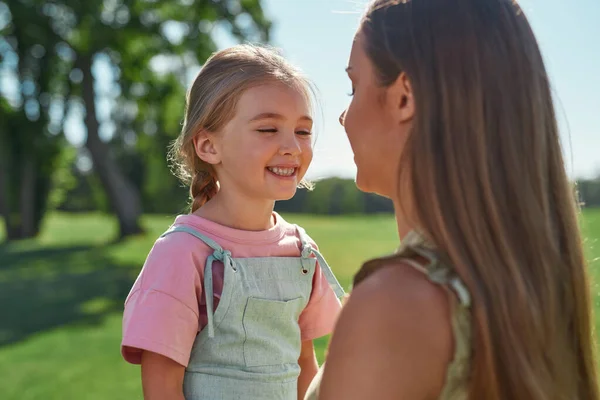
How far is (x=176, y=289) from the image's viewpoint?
6.93 ft

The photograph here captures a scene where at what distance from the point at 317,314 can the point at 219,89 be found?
0.79m

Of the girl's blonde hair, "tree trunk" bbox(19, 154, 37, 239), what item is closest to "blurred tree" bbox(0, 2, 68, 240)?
"tree trunk" bbox(19, 154, 37, 239)

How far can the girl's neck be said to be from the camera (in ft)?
7.85

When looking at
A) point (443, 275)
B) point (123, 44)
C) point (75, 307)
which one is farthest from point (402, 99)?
point (123, 44)

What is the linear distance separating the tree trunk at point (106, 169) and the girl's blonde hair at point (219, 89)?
17526mm

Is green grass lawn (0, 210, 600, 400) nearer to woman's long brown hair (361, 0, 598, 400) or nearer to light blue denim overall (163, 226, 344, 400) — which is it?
woman's long brown hair (361, 0, 598, 400)

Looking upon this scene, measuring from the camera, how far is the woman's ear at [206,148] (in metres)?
2.43

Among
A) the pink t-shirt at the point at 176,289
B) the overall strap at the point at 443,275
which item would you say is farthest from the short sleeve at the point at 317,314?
the overall strap at the point at 443,275

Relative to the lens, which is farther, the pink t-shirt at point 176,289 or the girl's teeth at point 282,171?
the girl's teeth at point 282,171

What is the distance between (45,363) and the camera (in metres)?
6.80

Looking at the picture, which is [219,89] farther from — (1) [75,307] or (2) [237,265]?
(1) [75,307]

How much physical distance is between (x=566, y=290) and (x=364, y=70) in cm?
56

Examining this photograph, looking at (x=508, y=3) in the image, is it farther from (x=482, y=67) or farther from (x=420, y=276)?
(x=420, y=276)

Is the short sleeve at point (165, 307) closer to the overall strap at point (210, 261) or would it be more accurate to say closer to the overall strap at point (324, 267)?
the overall strap at point (210, 261)
